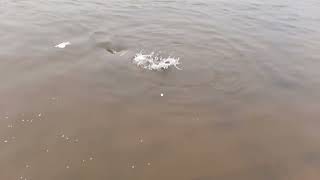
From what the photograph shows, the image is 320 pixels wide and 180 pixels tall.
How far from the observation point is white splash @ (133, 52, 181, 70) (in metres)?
9.47

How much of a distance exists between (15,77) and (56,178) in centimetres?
341

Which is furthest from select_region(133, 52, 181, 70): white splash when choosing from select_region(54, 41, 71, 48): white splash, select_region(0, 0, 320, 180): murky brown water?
select_region(54, 41, 71, 48): white splash

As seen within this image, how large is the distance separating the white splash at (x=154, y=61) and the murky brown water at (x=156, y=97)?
23 centimetres

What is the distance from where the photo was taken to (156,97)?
26.9 ft

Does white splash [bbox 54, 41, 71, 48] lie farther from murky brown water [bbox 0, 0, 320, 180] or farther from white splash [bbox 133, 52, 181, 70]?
white splash [bbox 133, 52, 181, 70]

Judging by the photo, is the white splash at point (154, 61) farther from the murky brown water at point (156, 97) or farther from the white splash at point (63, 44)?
the white splash at point (63, 44)

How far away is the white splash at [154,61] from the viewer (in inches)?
373

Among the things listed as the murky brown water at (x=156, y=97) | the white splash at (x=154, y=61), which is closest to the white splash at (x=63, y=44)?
the murky brown water at (x=156, y=97)

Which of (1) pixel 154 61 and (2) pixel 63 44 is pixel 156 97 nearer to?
(1) pixel 154 61

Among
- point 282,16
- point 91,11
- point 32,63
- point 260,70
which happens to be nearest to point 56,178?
point 32,63

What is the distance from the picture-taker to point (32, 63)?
30.3 feet

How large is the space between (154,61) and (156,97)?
1.71 m

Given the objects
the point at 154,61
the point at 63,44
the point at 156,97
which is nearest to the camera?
the point at 156,97

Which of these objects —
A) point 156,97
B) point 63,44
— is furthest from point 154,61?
point 63,44
